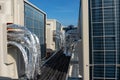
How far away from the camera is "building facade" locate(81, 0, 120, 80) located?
28.1m

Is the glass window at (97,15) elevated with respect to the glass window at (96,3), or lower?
lower

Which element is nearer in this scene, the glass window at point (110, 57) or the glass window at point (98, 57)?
the glass window at point (110, 57)

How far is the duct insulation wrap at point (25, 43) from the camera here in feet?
120

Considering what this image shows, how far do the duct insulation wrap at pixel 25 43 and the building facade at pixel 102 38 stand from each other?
33.2ft

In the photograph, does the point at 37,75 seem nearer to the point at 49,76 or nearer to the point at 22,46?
the point at 49,76

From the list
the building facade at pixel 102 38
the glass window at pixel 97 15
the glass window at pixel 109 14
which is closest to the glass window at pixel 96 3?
the building facade at pixel 102 38

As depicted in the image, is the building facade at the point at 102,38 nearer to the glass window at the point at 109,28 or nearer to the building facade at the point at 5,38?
the glass window at the point at 109,28

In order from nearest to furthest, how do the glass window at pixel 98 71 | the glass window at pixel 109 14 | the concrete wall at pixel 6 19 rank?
the glass window at pixel 109 14 < the glass window at pixel 98 71 < the concrete wall at pixel 6 19

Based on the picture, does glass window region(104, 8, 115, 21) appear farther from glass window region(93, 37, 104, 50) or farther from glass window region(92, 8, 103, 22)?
glass window region(93, 37, 104, 50)

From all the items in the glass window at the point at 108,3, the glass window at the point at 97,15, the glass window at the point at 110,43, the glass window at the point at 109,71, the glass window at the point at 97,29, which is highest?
the glass window at the point at 108,3

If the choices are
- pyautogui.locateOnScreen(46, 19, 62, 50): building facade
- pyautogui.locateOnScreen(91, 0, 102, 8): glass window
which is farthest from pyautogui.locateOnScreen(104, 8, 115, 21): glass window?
pyautogui.locateOnScreen(46, 19, 62, 50): building facade

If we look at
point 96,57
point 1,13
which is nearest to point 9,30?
point 1,13

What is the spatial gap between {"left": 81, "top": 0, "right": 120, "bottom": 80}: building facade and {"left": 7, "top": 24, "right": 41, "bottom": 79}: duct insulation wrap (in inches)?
398

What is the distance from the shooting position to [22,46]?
37.7 metres
